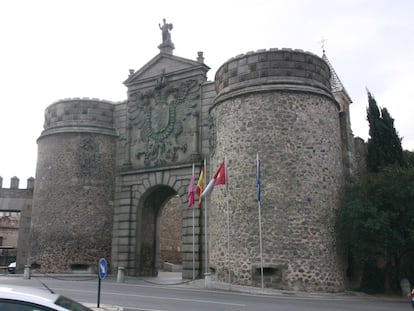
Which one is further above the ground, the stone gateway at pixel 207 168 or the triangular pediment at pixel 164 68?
the triangular pediment at pixel 164 68

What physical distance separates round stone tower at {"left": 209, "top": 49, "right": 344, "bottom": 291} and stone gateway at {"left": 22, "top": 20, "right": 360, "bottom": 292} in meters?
0.04

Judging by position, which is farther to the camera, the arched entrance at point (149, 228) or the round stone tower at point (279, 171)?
the arched entrance at point (149, 228)

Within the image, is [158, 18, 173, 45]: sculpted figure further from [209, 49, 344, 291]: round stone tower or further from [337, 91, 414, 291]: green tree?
[337, 91, 414, 291]: green tree

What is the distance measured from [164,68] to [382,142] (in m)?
11.4

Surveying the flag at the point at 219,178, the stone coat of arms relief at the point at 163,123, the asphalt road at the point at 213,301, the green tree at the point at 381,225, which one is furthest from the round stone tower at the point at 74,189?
the green tree at the point at 381,225

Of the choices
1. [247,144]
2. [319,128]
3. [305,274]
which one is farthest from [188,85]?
[305,274]

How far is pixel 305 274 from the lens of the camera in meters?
16.6

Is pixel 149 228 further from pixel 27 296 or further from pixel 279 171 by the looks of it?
pixel 27 296

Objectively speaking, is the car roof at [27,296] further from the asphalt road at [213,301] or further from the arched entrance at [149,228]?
the arched entrance at [149,228]

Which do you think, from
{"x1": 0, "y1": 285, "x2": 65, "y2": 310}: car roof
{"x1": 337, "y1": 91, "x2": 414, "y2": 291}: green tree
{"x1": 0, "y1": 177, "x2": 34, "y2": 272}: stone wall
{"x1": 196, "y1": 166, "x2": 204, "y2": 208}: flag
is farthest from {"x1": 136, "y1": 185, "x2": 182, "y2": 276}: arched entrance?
{"x1": 0, "y1": 285, "x2": 65, "y2": 310}: car roof

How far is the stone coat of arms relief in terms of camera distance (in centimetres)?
2230

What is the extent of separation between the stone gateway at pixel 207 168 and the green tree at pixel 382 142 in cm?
151

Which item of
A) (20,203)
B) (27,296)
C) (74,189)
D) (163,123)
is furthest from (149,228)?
(27,296)

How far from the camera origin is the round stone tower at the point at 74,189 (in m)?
23.3
